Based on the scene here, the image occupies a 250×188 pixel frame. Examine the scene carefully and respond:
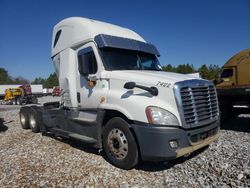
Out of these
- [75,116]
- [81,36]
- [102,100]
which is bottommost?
[75,116]

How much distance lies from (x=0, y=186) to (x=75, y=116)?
2.57 m

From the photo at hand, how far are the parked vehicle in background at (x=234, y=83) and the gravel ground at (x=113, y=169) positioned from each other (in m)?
1.67

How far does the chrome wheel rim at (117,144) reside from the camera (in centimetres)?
490

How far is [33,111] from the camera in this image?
9445 mm

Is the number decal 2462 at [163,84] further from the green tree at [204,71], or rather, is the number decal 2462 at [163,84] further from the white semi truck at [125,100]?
the green tree at [204,71]

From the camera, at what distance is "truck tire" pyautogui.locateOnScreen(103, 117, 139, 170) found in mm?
4723

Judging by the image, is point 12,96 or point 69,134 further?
point 12,96

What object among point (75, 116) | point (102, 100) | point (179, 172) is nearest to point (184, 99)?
point (179, 172)

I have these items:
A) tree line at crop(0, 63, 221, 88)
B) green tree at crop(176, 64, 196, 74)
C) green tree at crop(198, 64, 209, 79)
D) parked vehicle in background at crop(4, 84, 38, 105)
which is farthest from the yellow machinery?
green tree at crop(176, 64, 196, 74)

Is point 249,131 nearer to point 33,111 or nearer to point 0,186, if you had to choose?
point 0,186

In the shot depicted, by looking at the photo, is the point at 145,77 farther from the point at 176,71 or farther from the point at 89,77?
the point at 176,71

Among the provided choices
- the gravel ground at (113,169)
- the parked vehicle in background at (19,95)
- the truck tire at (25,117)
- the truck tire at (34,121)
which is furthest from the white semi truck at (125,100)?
the parked vehicle in background at (19,95)

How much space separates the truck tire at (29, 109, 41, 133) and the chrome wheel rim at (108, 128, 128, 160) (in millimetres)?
4680

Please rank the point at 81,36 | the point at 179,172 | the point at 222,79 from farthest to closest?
the point at 222,79
the point at 81,36
the point at 179,172
